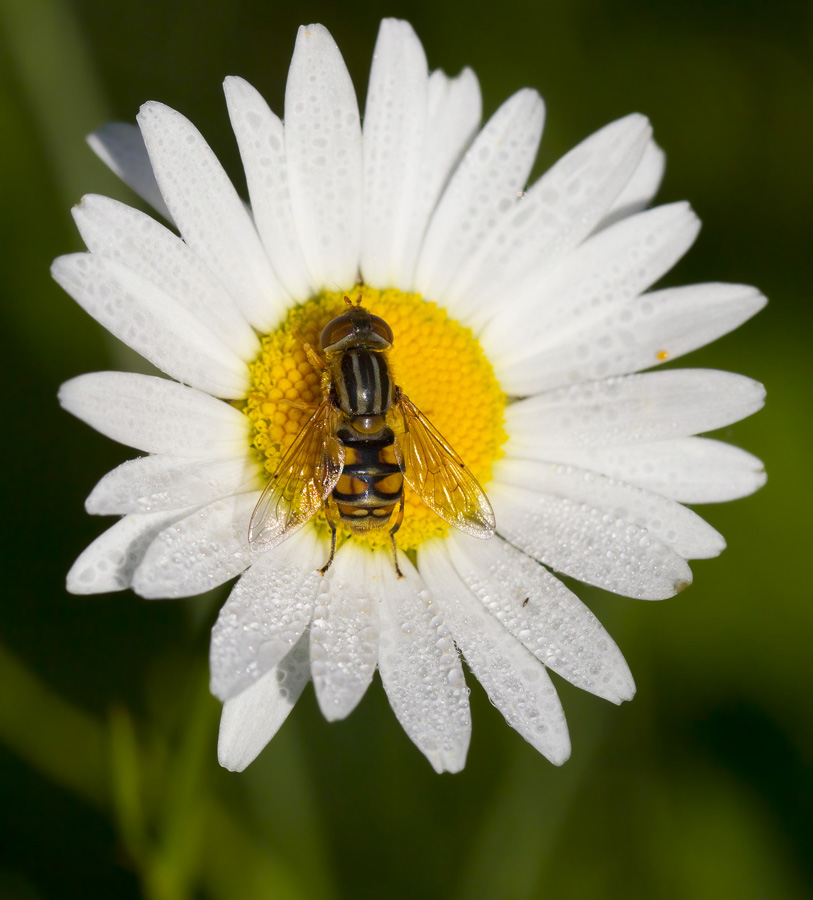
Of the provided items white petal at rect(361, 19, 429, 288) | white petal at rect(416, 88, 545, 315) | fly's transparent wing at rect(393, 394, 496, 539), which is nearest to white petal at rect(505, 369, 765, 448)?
fly's transparent wing at rect(393, 394, 496, 539)

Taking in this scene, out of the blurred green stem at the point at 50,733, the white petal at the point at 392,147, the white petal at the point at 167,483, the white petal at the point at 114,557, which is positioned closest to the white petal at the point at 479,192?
the white petal at the point at 392,147

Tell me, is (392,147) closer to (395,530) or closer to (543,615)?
(395,530)

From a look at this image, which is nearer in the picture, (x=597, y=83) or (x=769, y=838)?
(x=769, y=838)

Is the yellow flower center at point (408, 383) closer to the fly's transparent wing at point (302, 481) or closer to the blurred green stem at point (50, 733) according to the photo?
the fly's transparent wing at point (302, 481)

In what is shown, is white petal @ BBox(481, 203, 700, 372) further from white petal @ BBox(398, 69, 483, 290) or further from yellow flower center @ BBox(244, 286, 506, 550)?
white petal @ BBox(398, 69, 483, 290)

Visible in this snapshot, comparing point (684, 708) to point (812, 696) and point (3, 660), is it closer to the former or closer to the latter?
point (812, 696)

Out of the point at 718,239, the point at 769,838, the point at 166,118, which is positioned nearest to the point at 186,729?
the point at 166,118

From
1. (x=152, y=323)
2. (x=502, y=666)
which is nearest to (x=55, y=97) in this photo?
(x=152, y=323)
